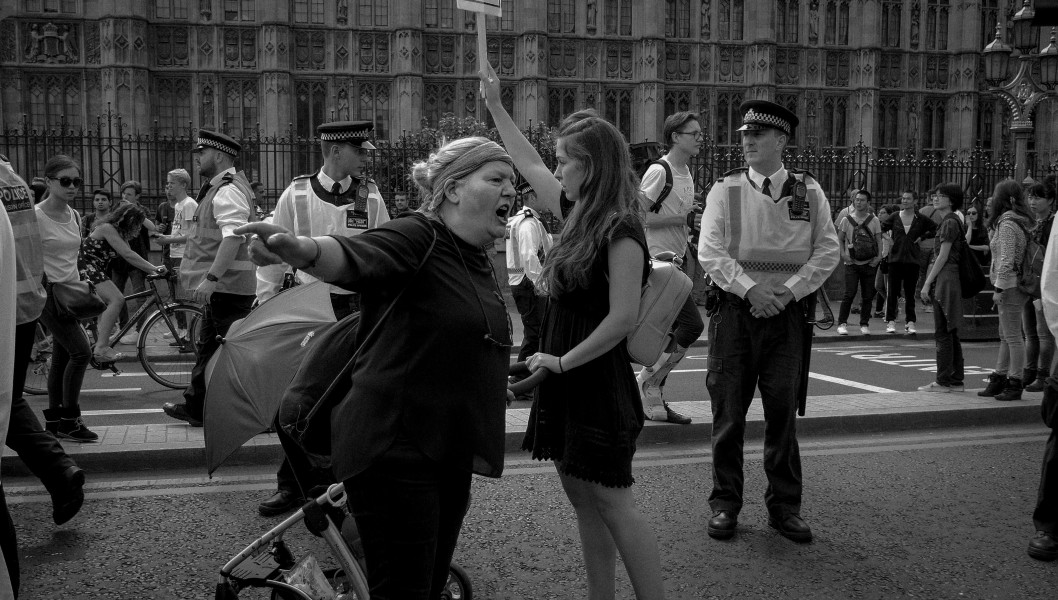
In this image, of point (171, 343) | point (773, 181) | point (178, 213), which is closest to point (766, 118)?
point (773, 181)

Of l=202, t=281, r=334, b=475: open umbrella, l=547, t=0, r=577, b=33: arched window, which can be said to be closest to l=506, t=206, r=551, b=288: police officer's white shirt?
l=202, t=281, r=334, b=475: open umbrella

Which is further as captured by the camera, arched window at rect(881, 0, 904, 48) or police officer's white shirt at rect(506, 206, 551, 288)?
arched window at rect(881, 0, 904, 48)

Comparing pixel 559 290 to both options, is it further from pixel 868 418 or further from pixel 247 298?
pixel 868 418

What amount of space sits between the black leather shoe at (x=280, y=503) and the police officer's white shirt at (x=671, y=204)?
10.4 ft

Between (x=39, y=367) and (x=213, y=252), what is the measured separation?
362 centimetres

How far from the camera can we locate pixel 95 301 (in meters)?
6.43

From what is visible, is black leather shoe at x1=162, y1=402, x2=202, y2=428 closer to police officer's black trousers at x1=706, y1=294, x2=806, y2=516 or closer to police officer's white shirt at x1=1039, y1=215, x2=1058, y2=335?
police officer's black trousers at x1=706, y1=294, x2=806, y2=516

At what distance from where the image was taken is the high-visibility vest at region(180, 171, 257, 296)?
6.43 meters

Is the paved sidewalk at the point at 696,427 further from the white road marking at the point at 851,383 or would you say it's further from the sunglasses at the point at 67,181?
the sunglasses at the point at 67,181

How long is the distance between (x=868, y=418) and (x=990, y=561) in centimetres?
272

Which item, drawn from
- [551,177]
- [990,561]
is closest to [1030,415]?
[990,561]

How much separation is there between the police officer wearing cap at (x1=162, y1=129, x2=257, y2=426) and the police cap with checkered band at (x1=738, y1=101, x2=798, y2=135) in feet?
10.5

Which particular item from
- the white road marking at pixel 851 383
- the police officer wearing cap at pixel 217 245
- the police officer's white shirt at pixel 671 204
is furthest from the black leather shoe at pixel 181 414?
the white road marking at pixel 851 383

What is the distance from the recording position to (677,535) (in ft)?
15.9
